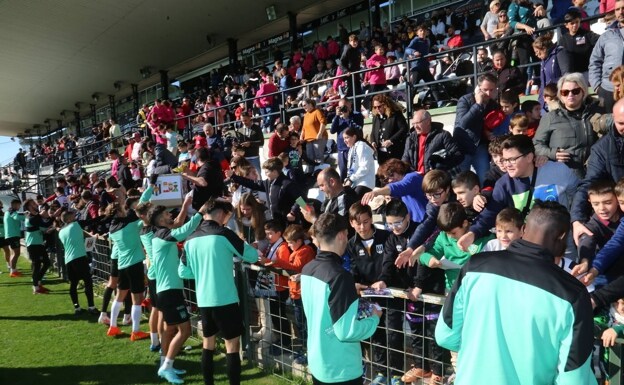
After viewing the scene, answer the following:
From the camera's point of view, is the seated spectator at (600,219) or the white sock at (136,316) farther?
the white sock at (136,316)

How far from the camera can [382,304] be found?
4152 millimetres

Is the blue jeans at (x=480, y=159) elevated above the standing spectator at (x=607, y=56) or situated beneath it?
situated beneath

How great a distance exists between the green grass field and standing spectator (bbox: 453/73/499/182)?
128 inches

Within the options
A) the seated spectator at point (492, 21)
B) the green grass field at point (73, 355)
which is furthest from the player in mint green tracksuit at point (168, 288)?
the seated spectator at point (492, 21)

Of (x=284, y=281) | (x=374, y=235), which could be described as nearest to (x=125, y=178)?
(x=284, y=281)

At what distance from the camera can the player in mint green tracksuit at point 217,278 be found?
4480 millimetres

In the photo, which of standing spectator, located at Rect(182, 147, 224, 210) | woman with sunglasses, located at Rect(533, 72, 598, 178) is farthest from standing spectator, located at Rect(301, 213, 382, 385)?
standing spectator, located at Rect(182, 147, 224, 210)

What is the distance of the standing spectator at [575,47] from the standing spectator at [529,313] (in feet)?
14.0

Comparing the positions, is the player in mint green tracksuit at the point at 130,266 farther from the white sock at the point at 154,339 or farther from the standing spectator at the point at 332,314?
the standing spectator at the point at 332,314

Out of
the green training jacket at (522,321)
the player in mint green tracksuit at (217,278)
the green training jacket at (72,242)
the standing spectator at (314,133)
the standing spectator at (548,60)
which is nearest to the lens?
the green training jacket at (522,321)

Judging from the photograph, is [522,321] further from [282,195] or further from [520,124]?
[282,195]

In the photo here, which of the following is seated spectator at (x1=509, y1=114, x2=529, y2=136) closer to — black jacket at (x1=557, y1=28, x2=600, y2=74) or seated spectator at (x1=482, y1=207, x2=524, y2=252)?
seated spectator at (x1=482, y1=207, x2=524, y2=252)

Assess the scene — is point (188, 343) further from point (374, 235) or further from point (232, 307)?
point (374, 235)

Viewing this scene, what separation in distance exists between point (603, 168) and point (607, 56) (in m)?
1.99
